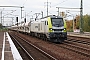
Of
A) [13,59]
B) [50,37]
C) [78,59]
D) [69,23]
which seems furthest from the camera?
[69,23]

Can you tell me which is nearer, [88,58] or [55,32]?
[88,58]

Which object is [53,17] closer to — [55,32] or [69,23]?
[55,32]

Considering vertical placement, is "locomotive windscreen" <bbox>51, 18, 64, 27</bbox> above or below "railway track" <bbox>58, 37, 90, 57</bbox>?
above

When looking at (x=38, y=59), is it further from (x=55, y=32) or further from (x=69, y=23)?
(x=69, y=23)

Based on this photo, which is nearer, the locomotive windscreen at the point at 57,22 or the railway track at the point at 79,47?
the railway track at the point at 79,47

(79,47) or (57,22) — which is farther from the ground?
(57,22)

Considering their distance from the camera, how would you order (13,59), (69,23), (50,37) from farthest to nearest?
(69,23) → (50,37) → (13,59)

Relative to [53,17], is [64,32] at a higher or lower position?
lower

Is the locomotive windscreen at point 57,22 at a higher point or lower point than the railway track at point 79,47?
higher

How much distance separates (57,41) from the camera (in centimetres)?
2716

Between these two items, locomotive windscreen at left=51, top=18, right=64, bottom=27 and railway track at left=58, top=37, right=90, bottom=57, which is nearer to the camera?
railway track at left=58, top=37, right=90, bottom=57

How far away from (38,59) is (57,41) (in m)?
12.1

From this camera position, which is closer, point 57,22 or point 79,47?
point 79,47

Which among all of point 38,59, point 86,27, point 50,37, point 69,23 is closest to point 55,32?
point 50,37
